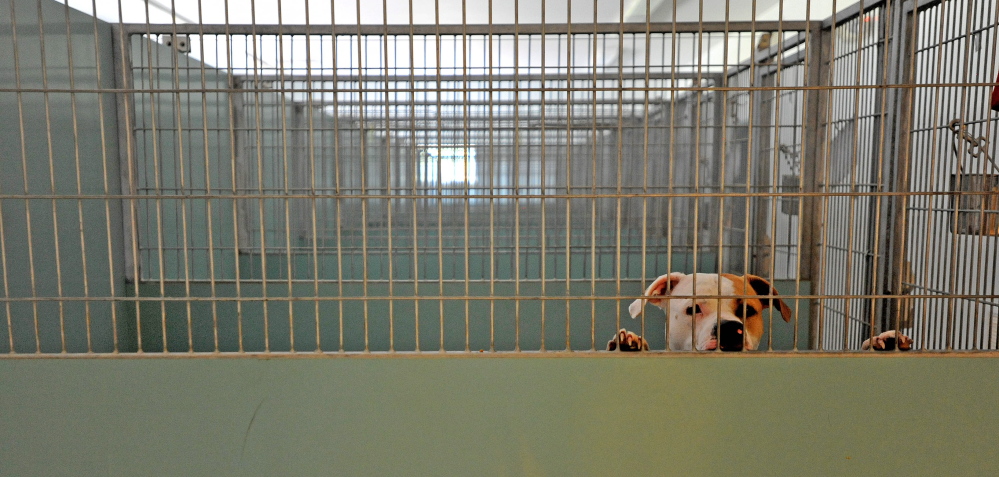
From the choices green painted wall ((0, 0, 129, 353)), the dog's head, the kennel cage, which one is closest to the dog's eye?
the dog's head

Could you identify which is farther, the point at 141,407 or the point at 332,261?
the point at 332,261

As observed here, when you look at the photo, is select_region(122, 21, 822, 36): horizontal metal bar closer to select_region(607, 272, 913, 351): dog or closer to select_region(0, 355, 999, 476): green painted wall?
select_region(607, 272, 913, 351): dog

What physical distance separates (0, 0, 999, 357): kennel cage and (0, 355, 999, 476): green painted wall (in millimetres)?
99

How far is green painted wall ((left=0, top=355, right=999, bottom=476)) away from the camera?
5.35ft

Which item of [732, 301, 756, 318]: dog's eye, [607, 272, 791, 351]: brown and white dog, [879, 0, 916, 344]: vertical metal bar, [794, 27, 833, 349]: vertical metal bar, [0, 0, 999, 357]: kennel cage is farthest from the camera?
[794, 27, 833, 349]: vertical metal bar

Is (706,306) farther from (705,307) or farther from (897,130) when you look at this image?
(897,130)

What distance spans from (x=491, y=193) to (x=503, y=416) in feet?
1.76

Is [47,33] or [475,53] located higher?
[475,53]

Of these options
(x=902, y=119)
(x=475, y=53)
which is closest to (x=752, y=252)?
(x=902, y=119)

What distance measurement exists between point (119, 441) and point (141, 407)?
0.10 meters

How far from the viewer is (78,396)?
1655 mm

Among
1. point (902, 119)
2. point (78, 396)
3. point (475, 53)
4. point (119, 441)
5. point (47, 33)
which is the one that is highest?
point (475, 53)

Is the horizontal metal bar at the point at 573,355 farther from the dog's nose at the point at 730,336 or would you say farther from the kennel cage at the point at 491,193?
the dog's nose at the point at 730,336

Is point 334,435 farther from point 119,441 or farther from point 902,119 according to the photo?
point 902,119
